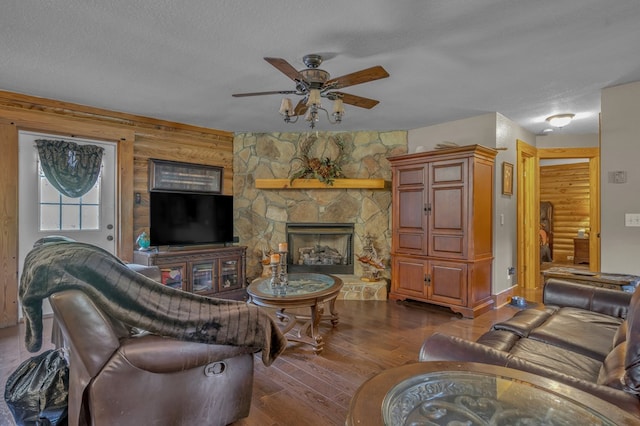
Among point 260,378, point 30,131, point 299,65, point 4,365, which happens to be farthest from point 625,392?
point 30,131

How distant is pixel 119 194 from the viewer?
13.1 ft

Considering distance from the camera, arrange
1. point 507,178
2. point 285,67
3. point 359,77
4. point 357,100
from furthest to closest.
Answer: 1. point 507,178
2. point 357,100
3. point 359,77
4. point 285,67

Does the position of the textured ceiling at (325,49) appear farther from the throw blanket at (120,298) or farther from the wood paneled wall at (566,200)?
the wood paneled wall at (566,200)

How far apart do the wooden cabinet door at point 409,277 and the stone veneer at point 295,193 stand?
606mm

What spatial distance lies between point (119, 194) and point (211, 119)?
4.68ft

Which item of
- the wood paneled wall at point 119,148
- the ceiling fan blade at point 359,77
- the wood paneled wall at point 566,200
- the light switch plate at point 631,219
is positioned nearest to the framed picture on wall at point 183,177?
the wood paneled wall at point 119,148

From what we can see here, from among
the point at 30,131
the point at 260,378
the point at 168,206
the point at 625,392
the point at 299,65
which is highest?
the point at 299,65

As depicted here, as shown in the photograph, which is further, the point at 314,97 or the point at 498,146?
the point at 498,146

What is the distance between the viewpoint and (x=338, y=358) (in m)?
2.64

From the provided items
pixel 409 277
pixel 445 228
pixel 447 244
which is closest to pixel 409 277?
pixel 409 277

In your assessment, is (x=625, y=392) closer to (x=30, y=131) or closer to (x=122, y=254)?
(x=122, y=254)

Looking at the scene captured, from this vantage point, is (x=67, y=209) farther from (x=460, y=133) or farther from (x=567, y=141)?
(x=567, y=141)

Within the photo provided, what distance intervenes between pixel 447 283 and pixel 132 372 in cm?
335

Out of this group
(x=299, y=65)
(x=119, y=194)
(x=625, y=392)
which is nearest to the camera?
(x=625, y=392)
